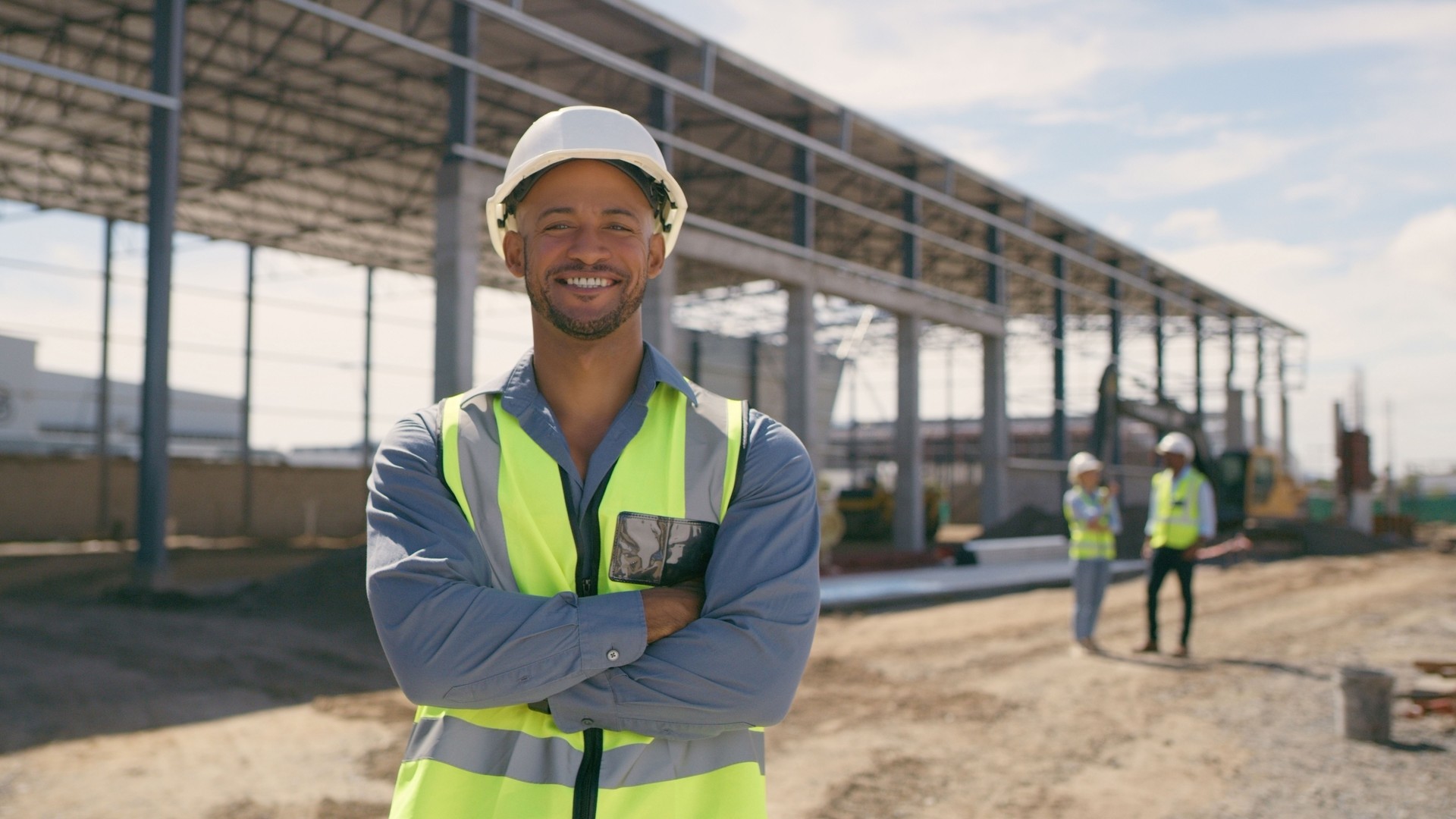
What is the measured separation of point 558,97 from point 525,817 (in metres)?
15.9

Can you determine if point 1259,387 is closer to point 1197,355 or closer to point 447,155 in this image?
point 1197,355

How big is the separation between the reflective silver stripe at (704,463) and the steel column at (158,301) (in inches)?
515

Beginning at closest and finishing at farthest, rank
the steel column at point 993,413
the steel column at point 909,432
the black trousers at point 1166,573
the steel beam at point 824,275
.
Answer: the black trousers at point 1166,573
the steel beam at point 824,275
the steel column at point 909,432
the steel column at point 993,413

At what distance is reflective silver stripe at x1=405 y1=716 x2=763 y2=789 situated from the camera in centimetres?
179

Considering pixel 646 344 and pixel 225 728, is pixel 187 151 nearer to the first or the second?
pixel 225 728

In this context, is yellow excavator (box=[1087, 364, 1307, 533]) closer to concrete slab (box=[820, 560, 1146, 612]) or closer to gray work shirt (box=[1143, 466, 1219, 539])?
concrete slab (box=[820, 560, 1146, 612])

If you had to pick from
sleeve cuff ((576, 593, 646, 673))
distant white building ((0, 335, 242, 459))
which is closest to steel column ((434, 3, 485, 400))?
distant white building ((0, 335, 242, 459))

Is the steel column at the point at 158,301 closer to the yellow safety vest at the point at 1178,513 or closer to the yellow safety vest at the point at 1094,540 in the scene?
the yellow safety vest at the point at 1094,540

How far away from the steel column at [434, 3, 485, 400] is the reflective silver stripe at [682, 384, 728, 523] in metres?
12.7

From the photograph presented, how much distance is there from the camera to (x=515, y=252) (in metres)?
2.22

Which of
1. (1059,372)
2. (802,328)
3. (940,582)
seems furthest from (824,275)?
(1059,372)

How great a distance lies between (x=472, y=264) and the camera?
48.0 ft

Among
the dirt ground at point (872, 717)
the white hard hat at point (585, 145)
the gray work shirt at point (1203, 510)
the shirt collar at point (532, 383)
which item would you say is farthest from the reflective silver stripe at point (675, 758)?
the gray work shirt at point (1203, 510)

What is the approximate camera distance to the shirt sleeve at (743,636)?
6.06 ft
